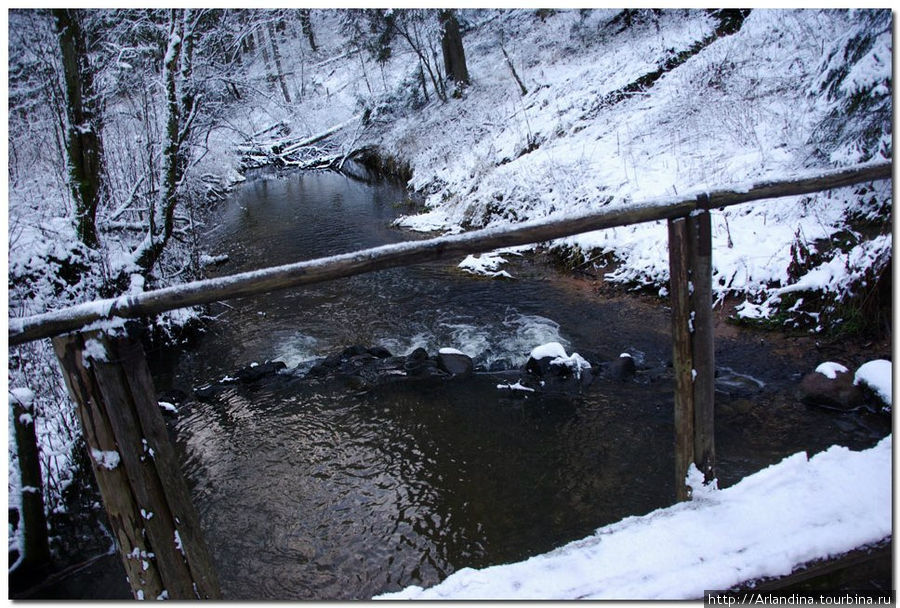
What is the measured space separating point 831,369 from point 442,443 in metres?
3.31

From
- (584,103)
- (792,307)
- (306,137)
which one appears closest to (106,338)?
(792,307)

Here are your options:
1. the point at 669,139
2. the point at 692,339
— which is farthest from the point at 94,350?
the point at 669,139

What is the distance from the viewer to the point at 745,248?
22.8 feet

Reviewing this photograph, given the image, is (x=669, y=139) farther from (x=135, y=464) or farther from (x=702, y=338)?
(x=135, y=464)

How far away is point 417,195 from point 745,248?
32.6ft

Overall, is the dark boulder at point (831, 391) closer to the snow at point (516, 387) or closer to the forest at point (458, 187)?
the forest at point (458, 187)

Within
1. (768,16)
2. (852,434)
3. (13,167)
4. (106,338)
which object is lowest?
(852,434)

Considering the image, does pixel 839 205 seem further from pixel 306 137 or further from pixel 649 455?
pixel 306 137

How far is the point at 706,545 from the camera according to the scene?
2500 mm

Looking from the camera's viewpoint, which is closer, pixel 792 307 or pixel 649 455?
pixel 649 455

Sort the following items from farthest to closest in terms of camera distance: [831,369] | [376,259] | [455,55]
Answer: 1. [455,55]
2. [831,369]
3. [376,259]

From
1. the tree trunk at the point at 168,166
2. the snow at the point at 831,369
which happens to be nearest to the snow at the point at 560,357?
the snow at the point at 831,369

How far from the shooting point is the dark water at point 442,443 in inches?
143

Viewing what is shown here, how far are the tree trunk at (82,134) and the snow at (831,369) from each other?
6946 millimetres
